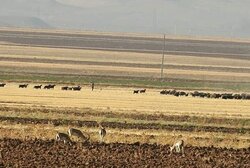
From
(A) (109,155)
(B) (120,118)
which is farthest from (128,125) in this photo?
(A) (109,155)

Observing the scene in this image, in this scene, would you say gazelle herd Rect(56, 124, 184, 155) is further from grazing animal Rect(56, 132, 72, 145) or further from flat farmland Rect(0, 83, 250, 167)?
flat farmland Rect(0, 83, 250, 167)

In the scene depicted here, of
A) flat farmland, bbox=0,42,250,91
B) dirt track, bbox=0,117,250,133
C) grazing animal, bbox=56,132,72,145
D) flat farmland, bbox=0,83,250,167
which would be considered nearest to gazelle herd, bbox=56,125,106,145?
grazing animal, bbox=56,132,72,145

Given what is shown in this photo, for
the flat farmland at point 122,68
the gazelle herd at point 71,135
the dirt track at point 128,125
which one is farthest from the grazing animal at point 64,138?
the flat farmland at point 122,68

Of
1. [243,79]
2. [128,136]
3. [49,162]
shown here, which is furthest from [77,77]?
[49,162]

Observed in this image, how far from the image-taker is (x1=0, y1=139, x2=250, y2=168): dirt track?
24.7 metres

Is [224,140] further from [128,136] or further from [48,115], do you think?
[48,115]

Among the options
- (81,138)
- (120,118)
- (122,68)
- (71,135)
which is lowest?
(120,118)

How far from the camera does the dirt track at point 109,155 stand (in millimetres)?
24656

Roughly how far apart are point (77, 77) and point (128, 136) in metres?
65.9

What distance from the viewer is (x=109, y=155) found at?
88.1 ft

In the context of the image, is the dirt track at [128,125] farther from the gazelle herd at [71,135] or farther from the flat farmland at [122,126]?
the gazelle herd at [71,135]

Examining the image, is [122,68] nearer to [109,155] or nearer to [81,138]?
[81,138]

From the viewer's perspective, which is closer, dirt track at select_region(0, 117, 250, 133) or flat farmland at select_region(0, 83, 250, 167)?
flat farmland at select_region(0, 83, 250, 167)

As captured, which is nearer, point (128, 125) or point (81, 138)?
point (81, 138)
